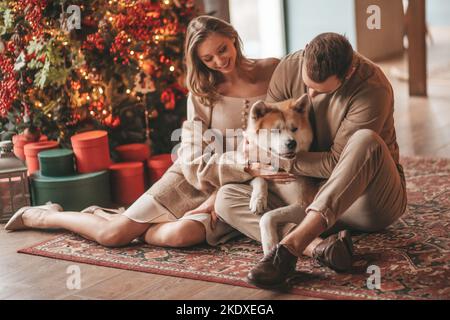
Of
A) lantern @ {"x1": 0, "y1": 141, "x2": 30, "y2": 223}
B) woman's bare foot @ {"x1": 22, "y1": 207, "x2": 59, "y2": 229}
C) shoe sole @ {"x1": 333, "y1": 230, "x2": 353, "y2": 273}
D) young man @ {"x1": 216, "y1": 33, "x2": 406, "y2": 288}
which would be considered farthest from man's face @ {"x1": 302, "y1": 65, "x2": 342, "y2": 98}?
lantern @ {"x1": 0, "y1": 141, "x2": 30, "y2": 223}

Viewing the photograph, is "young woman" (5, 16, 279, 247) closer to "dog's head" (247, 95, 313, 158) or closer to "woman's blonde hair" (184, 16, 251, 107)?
"woman's blonde hair" (184, 16, 251, 107)

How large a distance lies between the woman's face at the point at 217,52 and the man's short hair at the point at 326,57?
16.3 inches

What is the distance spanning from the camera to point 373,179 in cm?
248

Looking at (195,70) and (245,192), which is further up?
(195,70)

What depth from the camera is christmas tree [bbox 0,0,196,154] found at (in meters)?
3.41

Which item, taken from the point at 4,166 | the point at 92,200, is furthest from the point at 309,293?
the point at 4,166

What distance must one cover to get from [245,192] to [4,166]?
1.21 meters

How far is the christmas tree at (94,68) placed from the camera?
3.41 m

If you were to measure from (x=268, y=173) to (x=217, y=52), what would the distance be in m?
0.49

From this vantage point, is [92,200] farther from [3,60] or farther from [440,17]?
[440,17]

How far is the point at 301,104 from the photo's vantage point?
2.52 meters

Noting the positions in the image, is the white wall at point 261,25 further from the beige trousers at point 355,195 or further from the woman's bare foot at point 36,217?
the beige trousers at point 355,195

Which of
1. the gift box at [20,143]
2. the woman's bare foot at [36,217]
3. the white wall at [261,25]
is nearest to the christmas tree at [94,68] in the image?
the gift box at [20,143]

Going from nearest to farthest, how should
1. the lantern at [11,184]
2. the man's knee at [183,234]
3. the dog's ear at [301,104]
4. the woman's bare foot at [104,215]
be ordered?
the dog's ear at [301,104] < the man's knee at [183,234] < the woman's bare foot at [104,215] < the lantern at [11,184]
